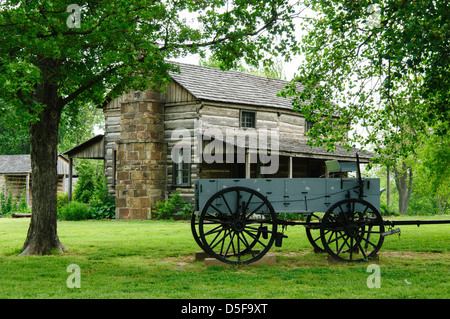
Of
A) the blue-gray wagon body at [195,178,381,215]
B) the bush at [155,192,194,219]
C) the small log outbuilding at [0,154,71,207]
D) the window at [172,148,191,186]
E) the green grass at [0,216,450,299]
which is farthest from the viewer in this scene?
the small log outbuilding at [0,154,71,207]

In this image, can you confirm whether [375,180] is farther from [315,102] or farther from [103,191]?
[103,191]

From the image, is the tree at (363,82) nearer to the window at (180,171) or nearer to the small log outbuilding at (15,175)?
the window at (180,171)

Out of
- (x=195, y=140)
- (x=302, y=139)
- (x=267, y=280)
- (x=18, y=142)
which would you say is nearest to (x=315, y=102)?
(x=267, y=280)

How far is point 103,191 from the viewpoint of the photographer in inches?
972

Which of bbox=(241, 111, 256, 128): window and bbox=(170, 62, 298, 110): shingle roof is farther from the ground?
bbox=(170, 62, 298, 110): shingle roof

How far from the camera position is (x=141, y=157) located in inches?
890

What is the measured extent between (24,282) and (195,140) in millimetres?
14744

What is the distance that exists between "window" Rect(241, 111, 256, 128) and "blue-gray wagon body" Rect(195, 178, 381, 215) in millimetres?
15002

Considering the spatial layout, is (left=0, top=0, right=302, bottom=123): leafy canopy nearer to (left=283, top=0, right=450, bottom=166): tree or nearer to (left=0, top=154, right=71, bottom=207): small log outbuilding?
(left=283, top=0, right=450, bottom=166): tree

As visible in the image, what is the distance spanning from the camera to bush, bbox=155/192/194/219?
72.5 ft

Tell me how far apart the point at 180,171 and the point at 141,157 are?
1825 mm

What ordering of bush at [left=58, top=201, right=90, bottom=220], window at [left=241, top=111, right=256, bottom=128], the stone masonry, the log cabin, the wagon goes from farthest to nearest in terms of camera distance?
window at [left=241, top=111, right=256, bottom=128], bush at [left=58, top=201, right=90, bottom=220], the stone masonry, the log cabin, the wagon

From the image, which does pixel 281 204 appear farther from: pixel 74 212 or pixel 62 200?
pixel 62 200

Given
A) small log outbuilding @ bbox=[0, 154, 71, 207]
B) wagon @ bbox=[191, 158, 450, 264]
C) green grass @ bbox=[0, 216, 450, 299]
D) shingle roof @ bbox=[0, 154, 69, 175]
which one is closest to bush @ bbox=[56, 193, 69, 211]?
small log outbuilding @ bbox=[0, 154, 71, 207]
